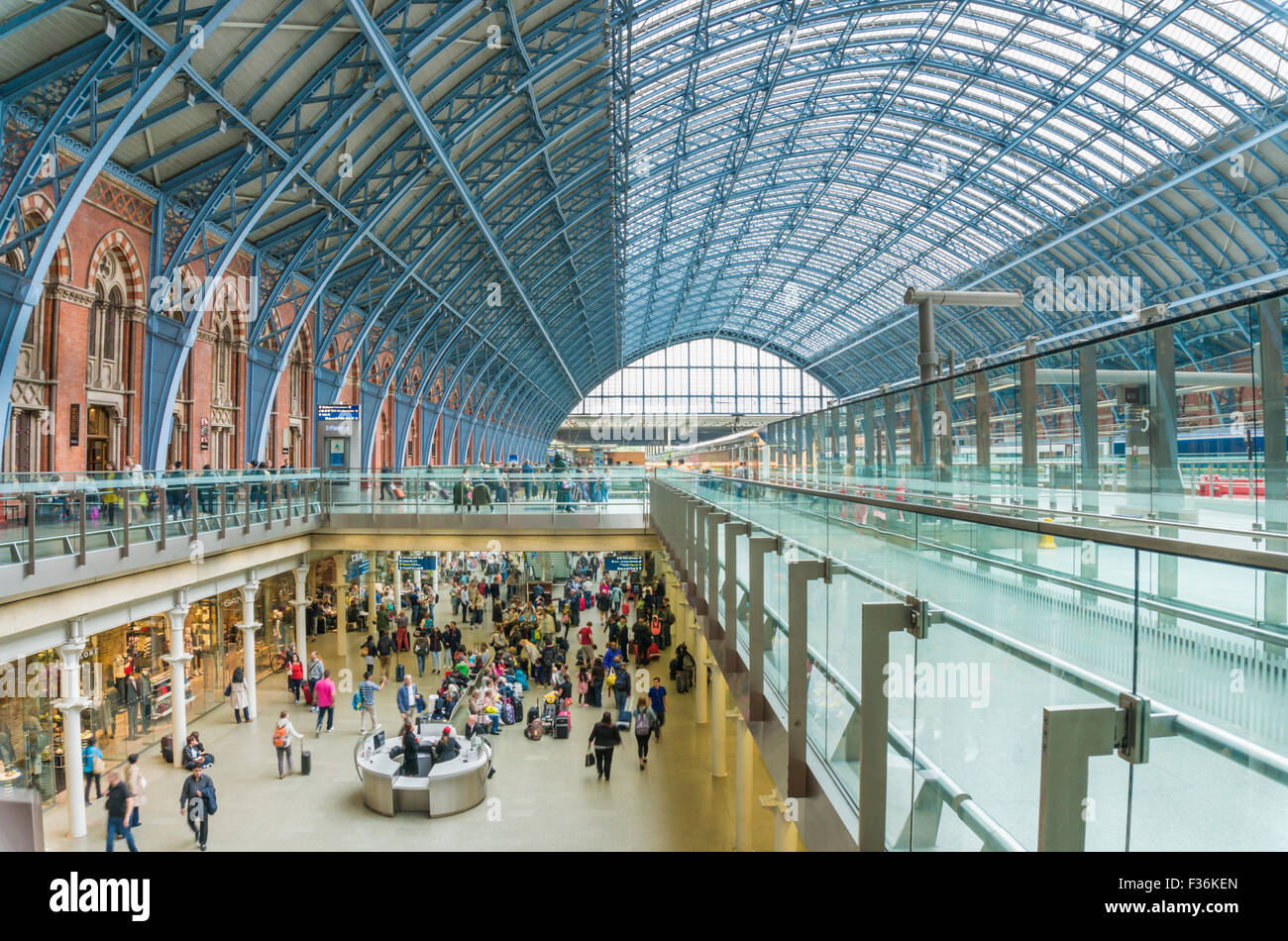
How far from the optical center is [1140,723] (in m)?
2.06

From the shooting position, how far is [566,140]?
100 ft

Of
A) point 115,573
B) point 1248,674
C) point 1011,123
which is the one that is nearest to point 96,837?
point 115,573

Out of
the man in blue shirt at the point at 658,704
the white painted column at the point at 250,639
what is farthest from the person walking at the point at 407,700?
the man in blue shirt at the point at 658,704

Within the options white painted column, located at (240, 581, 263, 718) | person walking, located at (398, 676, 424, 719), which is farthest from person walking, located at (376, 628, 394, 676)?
person walking, located at (398, 676, 424, 719)

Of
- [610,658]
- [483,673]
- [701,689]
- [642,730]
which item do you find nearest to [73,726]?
[483,673]

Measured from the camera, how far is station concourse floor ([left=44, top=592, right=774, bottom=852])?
12.7 metres

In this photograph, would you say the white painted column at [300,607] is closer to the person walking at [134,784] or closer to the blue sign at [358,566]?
the blue sign at [358,566]

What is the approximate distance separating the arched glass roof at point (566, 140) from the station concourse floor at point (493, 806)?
27.5ft

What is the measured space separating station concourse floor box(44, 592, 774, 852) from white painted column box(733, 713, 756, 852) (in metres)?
0.26

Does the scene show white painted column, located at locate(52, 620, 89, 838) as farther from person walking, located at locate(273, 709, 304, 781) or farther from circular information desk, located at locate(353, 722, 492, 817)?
circular information desk, located at locate(353, 722, 492, 817)

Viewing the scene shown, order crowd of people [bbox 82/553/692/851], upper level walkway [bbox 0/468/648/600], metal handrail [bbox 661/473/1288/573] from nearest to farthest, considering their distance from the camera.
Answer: metal handrail [bbox 661/473/1288/573]
upper level walkway [bbox 0/468/648/600]
crowd of people [bbox 82/553/692/851]

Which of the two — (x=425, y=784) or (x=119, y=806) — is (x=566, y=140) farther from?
(x=119, y=806)
